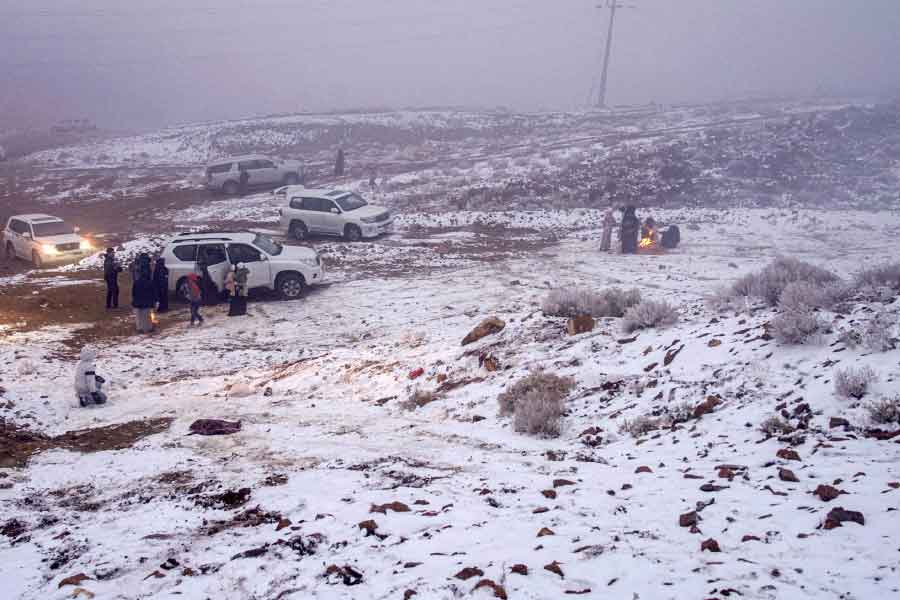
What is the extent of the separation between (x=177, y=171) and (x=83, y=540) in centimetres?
3598

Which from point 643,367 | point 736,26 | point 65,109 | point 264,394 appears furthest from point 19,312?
point 736,26

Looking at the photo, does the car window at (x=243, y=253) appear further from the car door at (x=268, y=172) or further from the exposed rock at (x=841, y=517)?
the car door at (x=268, y=172)

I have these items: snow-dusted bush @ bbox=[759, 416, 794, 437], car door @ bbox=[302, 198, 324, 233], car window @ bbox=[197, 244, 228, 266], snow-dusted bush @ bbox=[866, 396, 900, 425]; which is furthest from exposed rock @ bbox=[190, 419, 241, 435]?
car door @ bbox=[302, 198, 324, 233]

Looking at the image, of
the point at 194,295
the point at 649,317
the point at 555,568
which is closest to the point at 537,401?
the point at 649,317

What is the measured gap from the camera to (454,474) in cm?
605

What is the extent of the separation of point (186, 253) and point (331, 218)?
674 cm

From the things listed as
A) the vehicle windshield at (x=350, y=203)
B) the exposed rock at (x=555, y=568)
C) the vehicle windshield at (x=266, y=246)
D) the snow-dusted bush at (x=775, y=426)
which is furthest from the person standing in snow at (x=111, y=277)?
the snow-dusted bush at (x=775, y=426)

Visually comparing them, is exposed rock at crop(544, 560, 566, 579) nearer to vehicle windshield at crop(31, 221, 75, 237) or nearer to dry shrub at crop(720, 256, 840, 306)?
dry shrub at crop(720, 256, 840, 306)

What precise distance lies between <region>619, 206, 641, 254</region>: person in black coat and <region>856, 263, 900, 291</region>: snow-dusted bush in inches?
372

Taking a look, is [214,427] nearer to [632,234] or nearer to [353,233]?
[353,233]

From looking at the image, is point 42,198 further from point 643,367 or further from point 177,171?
point 643,367

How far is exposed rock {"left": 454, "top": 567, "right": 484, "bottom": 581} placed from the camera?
4.08m

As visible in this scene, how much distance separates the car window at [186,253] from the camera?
15031mm

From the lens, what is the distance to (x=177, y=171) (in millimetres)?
37375
